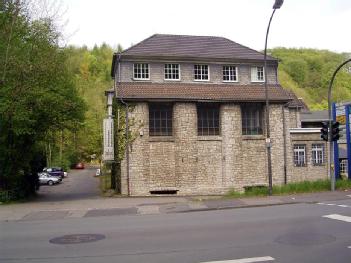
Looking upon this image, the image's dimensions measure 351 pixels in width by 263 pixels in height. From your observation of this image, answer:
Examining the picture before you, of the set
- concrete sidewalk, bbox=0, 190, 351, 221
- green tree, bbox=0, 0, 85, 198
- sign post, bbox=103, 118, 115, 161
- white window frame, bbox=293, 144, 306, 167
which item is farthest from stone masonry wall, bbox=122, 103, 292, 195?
concrete sidewalk, bbox=0, 190, 351, 221

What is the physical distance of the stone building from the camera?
3288 centimetres

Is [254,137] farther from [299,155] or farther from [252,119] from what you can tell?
[299,155]

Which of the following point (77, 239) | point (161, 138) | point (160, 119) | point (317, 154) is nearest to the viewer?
point (77, 239)

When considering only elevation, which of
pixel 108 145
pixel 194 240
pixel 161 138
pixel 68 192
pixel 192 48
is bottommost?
pixel 68 192

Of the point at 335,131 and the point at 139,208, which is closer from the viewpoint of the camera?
the point at 139,208

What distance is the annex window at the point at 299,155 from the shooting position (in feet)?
128

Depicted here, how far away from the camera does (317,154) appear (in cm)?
3959

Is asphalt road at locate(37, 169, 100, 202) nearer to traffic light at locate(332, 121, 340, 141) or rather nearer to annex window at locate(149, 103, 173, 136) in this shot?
annex window at locate(149, 103, 173, 136)

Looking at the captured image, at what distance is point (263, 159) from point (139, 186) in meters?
9.41

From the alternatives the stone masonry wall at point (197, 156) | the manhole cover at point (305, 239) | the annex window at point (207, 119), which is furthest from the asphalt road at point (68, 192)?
the manhole cover at point (305, 239)

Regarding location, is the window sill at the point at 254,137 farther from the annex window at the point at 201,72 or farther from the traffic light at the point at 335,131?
the traffic light at the point at 335,131

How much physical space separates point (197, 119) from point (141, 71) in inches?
210

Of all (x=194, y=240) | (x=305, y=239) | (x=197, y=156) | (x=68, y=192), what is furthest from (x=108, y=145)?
(x=305, y=239)

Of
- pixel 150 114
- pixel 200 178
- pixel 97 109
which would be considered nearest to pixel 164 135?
pixel 150 114
